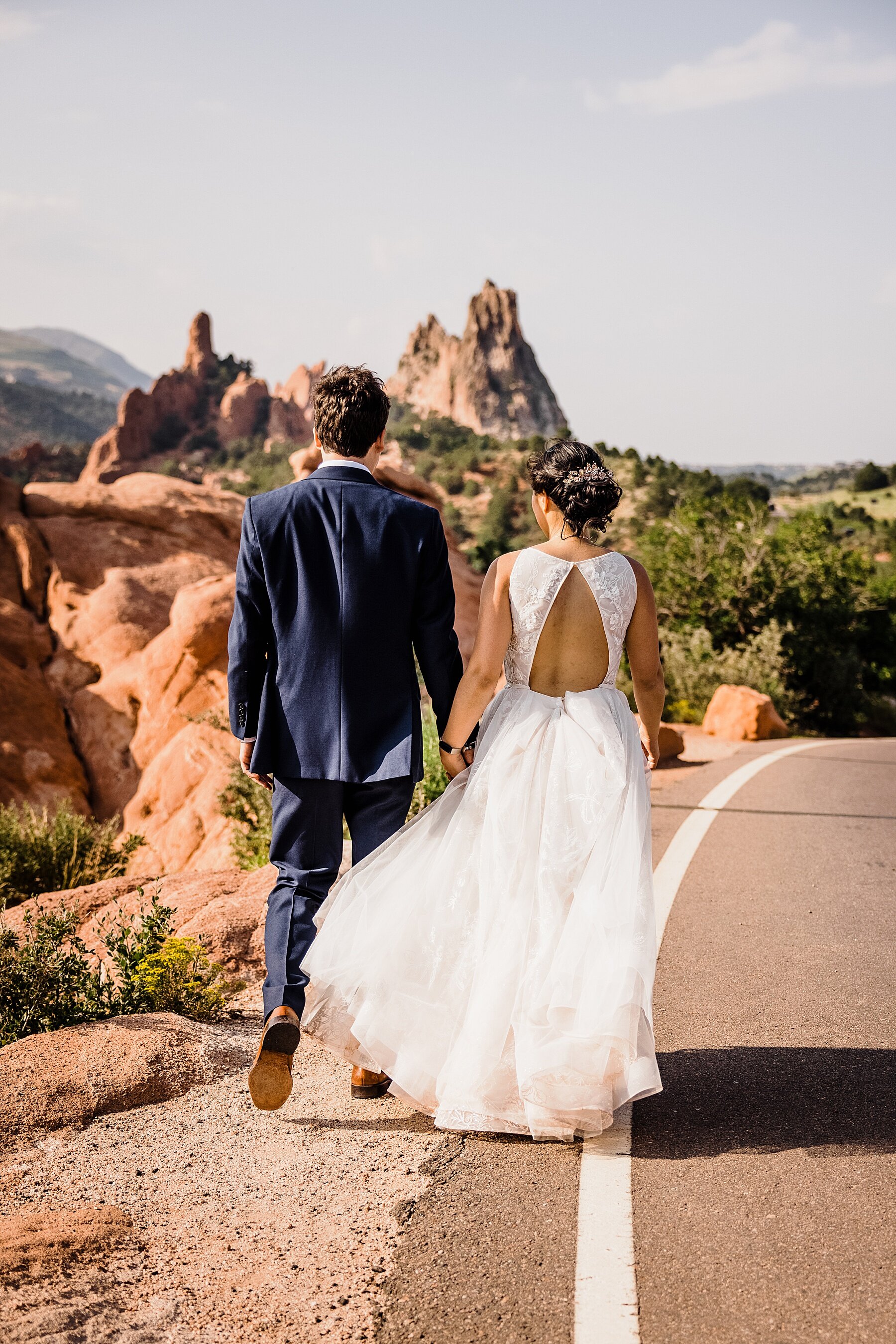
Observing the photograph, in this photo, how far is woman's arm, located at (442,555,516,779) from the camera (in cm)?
358

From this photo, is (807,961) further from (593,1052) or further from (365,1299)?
(365,1299)

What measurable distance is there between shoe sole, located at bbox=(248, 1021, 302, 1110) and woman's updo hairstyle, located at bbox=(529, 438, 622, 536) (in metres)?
1.98

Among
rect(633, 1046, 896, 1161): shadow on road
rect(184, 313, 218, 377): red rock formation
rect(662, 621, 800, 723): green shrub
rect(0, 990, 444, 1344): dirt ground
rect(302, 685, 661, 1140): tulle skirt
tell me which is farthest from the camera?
rect(184, 313, 218, 377): red rock formation

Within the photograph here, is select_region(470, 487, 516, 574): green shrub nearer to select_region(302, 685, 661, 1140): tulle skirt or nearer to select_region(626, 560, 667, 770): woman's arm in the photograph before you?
select_region(626, 560, 667, 770): woman's arm

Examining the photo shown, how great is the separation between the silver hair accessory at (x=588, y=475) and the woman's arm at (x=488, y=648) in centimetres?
35

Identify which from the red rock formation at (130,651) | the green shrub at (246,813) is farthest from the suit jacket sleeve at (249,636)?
the red rock formation at (130,651)

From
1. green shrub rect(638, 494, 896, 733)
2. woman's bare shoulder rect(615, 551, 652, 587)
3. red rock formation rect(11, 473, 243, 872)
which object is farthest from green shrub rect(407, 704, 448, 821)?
green shrub rect(638, 494, 896, 733)

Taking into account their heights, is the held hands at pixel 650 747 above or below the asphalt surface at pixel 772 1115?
above

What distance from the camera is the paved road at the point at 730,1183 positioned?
237 centimetres

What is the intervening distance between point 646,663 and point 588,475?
28.8 inches

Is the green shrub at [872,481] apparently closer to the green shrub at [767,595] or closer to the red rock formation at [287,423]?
the red rock formation at [287,423]

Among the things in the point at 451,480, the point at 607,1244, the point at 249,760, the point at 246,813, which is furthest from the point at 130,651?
the point at 451,480

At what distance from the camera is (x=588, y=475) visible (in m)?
3.64

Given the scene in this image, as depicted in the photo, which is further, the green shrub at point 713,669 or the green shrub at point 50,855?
the green shrub at point 713,669
